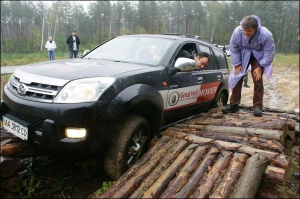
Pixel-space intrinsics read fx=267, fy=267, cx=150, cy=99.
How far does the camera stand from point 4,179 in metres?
2.92

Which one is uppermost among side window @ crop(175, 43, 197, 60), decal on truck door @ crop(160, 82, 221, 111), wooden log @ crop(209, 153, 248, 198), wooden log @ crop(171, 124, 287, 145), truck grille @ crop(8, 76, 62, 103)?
side window @ crop(175, 43, 197, 60)

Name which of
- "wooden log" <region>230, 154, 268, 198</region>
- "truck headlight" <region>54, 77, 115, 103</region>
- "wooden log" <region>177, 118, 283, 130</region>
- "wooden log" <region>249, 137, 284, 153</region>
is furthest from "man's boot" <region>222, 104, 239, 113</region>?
"truck headlight" <region>54, 77, 115, 103</region>

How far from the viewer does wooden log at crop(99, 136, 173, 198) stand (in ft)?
8.10

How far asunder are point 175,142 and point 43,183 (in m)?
1.66

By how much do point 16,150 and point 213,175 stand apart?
222cm

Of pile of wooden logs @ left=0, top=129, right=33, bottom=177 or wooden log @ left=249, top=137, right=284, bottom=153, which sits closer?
pile of wooden logs @ left=0, top=129, right=33, bottom=177

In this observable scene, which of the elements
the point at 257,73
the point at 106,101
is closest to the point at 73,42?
the point at 257,73

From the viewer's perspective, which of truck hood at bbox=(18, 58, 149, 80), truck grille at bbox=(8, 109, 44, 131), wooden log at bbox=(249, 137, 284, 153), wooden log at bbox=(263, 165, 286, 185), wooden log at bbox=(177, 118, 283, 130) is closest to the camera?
wooden log at bbox=(263, 165, 286, 185)

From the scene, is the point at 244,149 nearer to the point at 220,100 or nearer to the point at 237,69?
the point at 237,69

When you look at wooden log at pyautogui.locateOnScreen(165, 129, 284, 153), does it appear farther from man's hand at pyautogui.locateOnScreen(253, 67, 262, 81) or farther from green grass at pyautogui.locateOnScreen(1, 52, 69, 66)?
green grass at pyautogui.locateOnScreen(1, 52, 69, 66)

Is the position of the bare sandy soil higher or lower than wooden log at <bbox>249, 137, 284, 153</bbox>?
lower

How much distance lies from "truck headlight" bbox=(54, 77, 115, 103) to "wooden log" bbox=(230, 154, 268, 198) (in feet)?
4.99

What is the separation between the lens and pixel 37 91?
2.65 m

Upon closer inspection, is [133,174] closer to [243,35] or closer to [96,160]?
[96,160]
